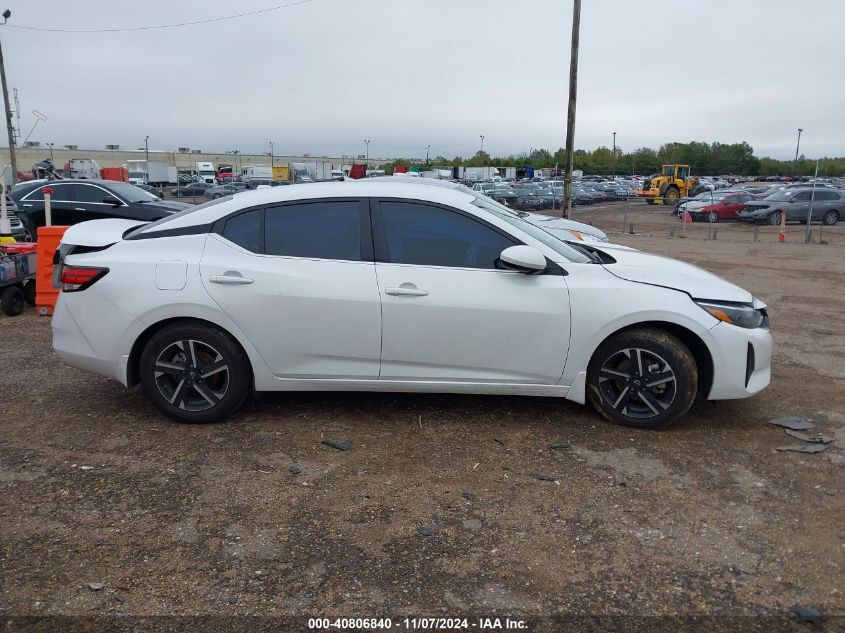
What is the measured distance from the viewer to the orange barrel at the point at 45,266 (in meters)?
8.53

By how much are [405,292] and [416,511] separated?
1475mm

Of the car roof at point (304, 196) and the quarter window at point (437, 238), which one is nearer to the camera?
the quarter window at point (437, 238)

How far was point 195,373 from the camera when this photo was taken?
190 inches

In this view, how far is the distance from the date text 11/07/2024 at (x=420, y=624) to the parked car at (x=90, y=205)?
13133 millimetres

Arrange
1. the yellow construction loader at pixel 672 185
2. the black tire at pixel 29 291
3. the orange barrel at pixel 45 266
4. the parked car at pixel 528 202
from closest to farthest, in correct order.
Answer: the orange barrel at pixel 45 266 < the black tire at pixel 29 291 < the parked car at pixel 528 202 < the yellow construction loader at pixel 672 185

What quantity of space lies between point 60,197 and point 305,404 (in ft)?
41.5

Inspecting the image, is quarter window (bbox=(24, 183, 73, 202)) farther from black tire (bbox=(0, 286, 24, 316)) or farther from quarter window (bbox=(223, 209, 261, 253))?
quarter window (bbox=(223, 209, 261, 253))

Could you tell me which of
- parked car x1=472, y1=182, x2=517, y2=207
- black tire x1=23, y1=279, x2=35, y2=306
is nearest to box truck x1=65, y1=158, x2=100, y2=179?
parked car x1=472, y1=182, x2=517, y2=207

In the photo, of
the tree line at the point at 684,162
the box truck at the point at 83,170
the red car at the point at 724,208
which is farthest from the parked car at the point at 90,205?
the tree line at the point at 684,162

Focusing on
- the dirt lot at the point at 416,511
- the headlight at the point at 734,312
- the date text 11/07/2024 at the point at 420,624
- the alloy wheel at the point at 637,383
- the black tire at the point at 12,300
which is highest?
the headlight at the point at 734,312

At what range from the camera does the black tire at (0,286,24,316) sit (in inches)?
339

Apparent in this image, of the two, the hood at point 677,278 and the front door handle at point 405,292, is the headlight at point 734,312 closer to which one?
the hood at point 677,278

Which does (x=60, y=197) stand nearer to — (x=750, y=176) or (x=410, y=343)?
(x=410, y=343)

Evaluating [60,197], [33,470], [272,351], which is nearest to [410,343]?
[272,351]
